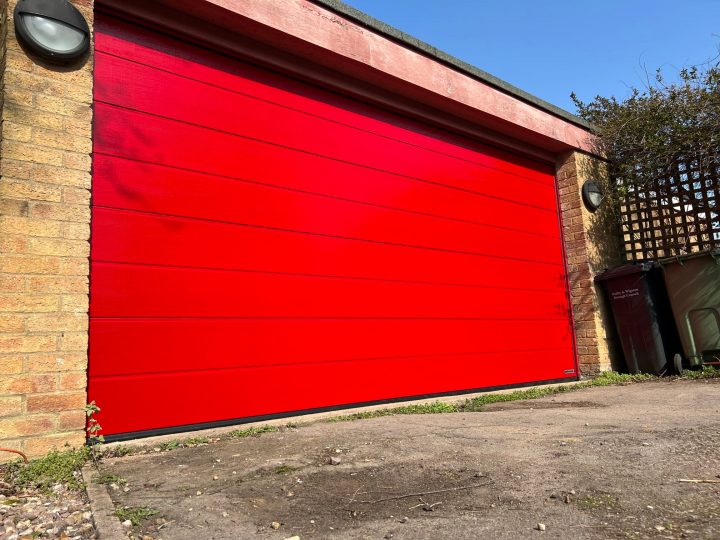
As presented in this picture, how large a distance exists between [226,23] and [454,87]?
2600 mm

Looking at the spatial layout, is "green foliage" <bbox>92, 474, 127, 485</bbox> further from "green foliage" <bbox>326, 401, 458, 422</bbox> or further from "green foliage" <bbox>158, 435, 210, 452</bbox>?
"green foliage" <bbox>326, 401, 458, 422</bbox>

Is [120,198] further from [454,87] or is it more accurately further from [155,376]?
[454,87]

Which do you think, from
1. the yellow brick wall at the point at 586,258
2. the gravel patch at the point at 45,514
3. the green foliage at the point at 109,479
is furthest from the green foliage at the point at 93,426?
the yellow brick wall at the point at 586,258

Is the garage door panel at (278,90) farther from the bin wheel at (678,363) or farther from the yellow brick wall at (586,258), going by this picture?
the bin wheel at (678,363)

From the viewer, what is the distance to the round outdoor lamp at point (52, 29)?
318 cm

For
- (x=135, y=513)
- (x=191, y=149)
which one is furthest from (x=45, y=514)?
(x=191, y=149)

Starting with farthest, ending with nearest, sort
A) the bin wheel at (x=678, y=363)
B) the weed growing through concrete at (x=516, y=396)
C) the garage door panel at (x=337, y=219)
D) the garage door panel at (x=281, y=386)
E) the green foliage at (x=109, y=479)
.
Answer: the bin wheel at (x=678, y=363) < the weed growing through concrete at (x=516, y=396) < the garage door panel at (x=337, y=219) < the garage door panel at (x=281, y=386) < the green foliage at (x=109, y=479)

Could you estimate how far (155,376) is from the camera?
3.54 meters

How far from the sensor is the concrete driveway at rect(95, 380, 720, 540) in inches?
→ 73.9

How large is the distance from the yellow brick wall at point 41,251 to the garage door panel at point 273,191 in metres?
0.35

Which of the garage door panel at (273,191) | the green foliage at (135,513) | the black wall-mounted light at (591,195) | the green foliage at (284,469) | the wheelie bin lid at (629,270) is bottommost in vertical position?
the green foliage at (284,469)

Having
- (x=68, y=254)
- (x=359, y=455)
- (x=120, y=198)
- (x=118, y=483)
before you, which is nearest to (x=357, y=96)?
(x=120, y=198)

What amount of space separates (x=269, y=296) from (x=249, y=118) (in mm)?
1509

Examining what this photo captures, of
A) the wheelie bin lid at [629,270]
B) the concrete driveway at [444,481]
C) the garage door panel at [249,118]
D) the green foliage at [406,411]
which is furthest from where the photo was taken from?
the wheelie bin lid at [629,270]
